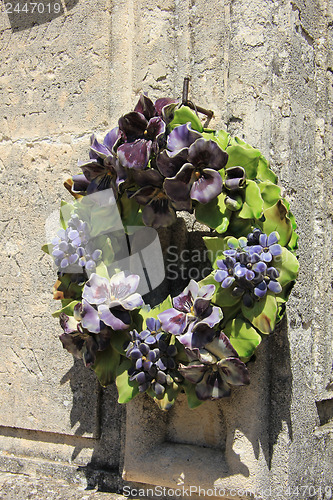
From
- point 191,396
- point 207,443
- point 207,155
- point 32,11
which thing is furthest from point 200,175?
point 32,11

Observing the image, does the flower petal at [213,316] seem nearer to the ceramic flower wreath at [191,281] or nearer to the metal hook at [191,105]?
the ceramic flower wreath at [191,281]

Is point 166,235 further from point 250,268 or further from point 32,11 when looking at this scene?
point 32,11

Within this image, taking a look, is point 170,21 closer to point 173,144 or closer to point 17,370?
point 173,144

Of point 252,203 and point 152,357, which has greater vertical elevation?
point 252,203

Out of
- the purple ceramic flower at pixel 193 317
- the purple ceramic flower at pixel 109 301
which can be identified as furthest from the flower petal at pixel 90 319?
the purple ceramic flower at pixel 193 317

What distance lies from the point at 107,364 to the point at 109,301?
0.42 feet

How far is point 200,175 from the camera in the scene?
2.75ft

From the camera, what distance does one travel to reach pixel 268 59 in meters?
1.00

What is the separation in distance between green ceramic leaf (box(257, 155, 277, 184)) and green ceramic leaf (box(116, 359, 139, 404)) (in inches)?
15.7

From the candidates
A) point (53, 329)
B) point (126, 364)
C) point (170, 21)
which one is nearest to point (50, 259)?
point (53, 329)

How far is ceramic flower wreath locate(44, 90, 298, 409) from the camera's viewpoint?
2.67 ft

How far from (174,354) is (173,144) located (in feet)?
1.14

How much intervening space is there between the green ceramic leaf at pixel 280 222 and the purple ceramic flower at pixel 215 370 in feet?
0.61

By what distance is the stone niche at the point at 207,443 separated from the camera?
90cm
